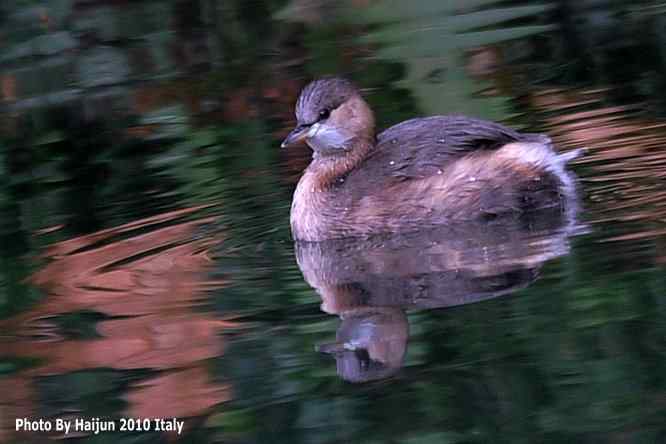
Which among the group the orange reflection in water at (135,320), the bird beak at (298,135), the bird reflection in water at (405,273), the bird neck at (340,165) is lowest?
the bird reflection in water at (405,273)

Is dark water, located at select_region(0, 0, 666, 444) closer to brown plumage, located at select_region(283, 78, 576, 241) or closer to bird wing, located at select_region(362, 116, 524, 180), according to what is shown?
brown plumage, located at select_region(283, 78, 576, 241)

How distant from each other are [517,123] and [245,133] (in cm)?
166

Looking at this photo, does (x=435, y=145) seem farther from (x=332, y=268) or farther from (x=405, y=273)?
(x=405, y=273)

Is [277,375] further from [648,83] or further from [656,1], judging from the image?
[656,1]

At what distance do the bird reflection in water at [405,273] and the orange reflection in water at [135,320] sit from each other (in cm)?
43

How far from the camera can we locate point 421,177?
6.38 meters

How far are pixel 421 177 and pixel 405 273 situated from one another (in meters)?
0.82

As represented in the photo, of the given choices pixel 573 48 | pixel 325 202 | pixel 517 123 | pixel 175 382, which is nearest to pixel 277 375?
pixel 175 382

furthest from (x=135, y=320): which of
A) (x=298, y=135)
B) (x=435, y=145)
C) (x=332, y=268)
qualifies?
(x=435, y=145)

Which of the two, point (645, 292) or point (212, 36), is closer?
point (645, 292)

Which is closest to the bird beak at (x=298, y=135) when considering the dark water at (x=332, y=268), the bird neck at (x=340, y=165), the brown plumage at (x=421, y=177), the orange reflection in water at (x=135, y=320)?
the brown plumage at (x=421, y=177)

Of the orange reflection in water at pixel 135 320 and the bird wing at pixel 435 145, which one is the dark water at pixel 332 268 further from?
the bird wing at pixel 435 145

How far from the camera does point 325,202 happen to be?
21.5 feet

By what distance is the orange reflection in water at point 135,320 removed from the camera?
4.73 metres
